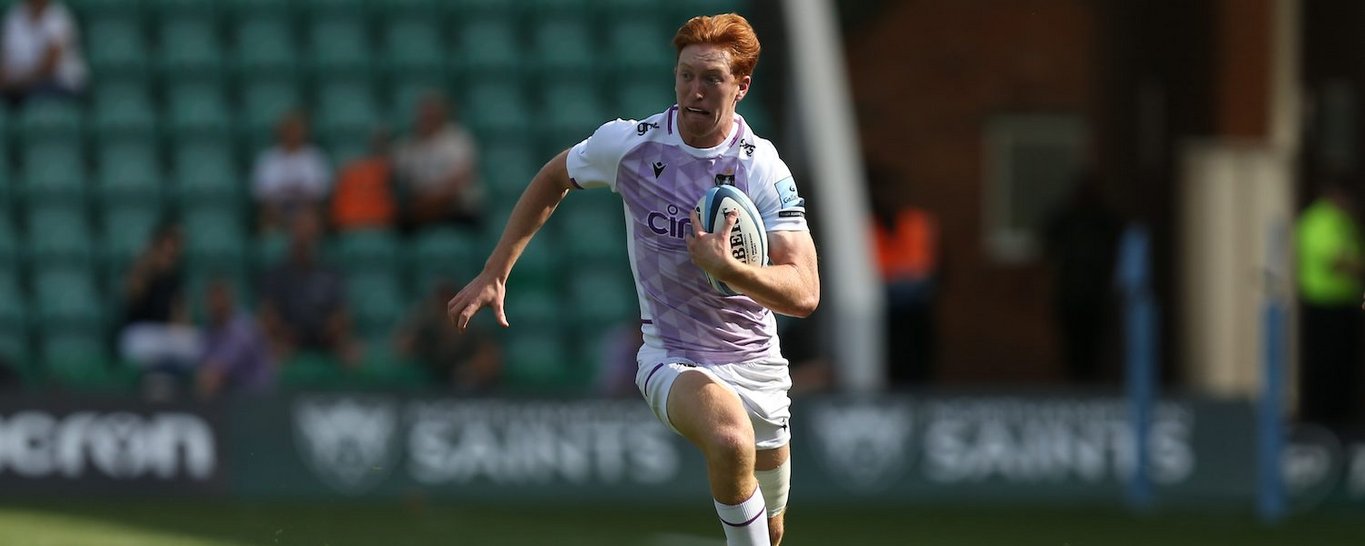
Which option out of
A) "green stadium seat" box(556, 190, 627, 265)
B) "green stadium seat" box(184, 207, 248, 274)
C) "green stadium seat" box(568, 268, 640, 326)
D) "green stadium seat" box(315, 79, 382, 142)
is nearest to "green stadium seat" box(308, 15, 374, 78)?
"green stadium seat" box(315, 79, 382, 142)

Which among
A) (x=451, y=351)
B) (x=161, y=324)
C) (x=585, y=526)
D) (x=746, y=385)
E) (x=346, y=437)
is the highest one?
(x=746, y=385)

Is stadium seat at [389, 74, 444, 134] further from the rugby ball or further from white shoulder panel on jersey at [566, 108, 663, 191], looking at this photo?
the rugby ball

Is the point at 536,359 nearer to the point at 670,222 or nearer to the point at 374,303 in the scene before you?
the point at 374,303

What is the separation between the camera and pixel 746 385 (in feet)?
25.1

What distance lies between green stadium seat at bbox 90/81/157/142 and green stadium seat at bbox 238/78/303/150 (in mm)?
640

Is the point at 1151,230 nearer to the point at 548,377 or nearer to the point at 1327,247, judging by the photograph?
the point at 1327,247

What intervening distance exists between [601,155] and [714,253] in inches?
33.6

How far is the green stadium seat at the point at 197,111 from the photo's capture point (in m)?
16.6

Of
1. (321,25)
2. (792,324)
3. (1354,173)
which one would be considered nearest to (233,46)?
(321,25)

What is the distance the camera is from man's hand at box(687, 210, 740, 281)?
683 centimetres

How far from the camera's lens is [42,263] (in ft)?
51.8

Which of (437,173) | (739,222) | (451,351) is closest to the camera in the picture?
(739,222)

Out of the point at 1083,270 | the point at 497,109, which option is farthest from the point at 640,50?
the point at 1083,270

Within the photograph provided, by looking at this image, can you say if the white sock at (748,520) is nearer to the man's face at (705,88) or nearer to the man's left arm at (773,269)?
the man's left arm at (773,269)
